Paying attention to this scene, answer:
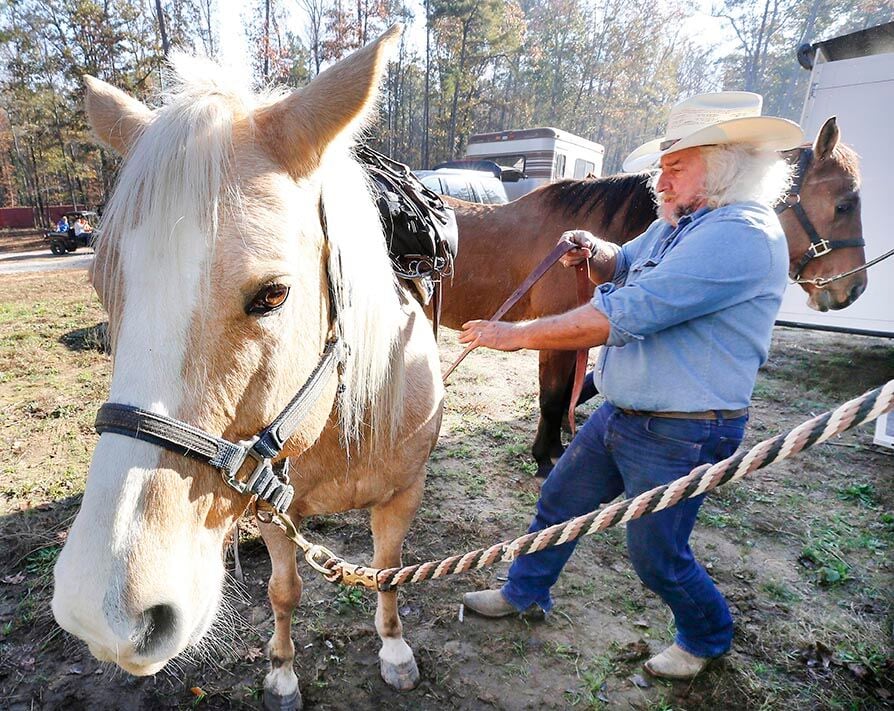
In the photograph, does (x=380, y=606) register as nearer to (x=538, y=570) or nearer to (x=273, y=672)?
(x=273, y=672)

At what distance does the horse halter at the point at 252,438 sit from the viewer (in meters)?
0.93

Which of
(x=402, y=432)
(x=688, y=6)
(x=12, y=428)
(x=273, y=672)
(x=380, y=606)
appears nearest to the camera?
(x=402, y=432)

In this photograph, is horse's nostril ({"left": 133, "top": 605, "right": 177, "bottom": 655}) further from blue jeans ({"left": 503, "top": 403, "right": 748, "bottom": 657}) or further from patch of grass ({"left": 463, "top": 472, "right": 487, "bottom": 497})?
patch of grass ({"left": 463, "top": 472, "right": 487, "bottom": 497})

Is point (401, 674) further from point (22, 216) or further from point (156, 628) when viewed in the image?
point (22, 216)

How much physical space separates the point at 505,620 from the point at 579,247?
194cm

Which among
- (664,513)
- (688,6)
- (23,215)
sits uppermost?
(688,6)

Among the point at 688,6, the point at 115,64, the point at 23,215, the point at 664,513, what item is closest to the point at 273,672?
the point at 664,513

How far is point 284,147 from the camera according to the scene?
1.17 m

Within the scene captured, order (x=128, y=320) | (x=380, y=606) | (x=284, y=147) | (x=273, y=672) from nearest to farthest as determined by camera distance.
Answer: (x=128, y=320), (x=284, y=147), (x=273, y=672), (x=380, y=606)

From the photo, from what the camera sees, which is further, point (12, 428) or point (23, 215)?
point (23, 215)

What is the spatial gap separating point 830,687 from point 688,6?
4692 centimetres

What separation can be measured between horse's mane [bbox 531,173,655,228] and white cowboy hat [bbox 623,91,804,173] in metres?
1.66

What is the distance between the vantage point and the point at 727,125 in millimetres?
1553

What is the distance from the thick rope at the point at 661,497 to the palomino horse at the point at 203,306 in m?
0.43
